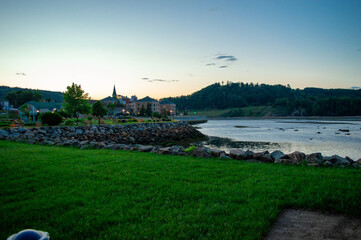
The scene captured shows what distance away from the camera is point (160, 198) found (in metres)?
4.74

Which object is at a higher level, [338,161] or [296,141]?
[338,161]

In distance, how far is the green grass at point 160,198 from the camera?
352 cm

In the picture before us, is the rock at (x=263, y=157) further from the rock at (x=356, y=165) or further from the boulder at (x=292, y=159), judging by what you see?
the rock at (x=356, y=165)

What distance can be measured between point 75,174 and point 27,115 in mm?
44015

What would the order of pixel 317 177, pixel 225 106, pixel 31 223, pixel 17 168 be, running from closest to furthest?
1. pixel 31 223
2. pixel 317 177
3. pixel 17 168
4. pixel 225 106

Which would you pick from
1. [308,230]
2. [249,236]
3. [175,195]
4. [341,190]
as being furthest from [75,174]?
[341,190]

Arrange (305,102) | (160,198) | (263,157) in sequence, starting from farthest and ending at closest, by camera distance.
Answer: (305,102), (263,157), (160,198)

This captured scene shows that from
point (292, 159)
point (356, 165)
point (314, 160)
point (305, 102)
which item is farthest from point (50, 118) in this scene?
point (305, 102)

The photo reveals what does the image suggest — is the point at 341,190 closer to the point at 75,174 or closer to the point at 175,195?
the point at 175,195

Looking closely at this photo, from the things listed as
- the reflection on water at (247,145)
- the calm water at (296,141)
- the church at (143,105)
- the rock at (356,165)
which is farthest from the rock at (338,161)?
the church at (143,105)

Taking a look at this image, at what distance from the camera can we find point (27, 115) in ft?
135

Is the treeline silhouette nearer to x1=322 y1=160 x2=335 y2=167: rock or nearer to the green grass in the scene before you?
x1=322 y1=160 x2=335 y2=167: rock

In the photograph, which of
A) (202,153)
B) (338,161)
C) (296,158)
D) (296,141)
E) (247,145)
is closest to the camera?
(338,161)

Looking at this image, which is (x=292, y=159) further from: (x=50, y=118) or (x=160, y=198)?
(x=50, y=118)
